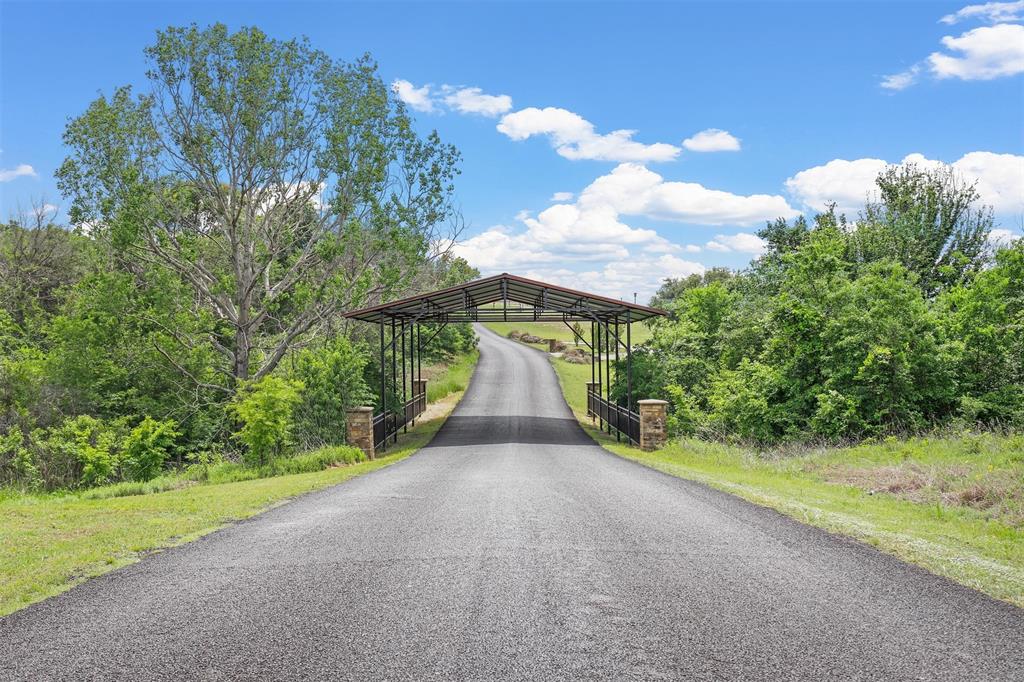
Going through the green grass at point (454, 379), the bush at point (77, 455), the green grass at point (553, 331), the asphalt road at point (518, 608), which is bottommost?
the bush at point (77, 455)

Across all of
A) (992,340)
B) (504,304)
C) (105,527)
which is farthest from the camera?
(504,304)

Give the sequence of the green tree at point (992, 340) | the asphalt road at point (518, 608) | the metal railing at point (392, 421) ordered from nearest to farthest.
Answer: the asphalt road at point (518, 608) < the green tree at point (992, 340) < the metal railing at point (392, 421)

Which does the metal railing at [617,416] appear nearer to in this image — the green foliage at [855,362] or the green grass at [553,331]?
the green foliage at [855,362]

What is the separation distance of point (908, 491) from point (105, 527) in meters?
11.6

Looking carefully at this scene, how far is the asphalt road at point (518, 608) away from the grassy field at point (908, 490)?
0.55 meters

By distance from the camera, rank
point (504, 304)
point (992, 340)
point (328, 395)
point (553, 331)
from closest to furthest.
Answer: point (992, 340)
point (328, 395)
point (504, 304)
point (553, 331)

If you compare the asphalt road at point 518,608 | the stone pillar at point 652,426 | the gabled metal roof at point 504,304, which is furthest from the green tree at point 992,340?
the asphalt road at point 518,608

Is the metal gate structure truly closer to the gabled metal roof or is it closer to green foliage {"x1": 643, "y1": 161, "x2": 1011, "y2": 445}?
the gabled metal roof

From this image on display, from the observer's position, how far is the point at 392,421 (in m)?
21.4

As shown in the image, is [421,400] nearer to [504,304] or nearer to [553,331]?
[504,304]

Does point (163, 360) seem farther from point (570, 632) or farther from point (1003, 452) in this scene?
point (1003, 452)

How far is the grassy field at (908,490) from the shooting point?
6.48 meters

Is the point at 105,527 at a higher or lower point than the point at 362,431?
lower

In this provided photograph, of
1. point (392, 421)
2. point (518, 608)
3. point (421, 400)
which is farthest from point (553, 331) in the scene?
point (518, 608)
